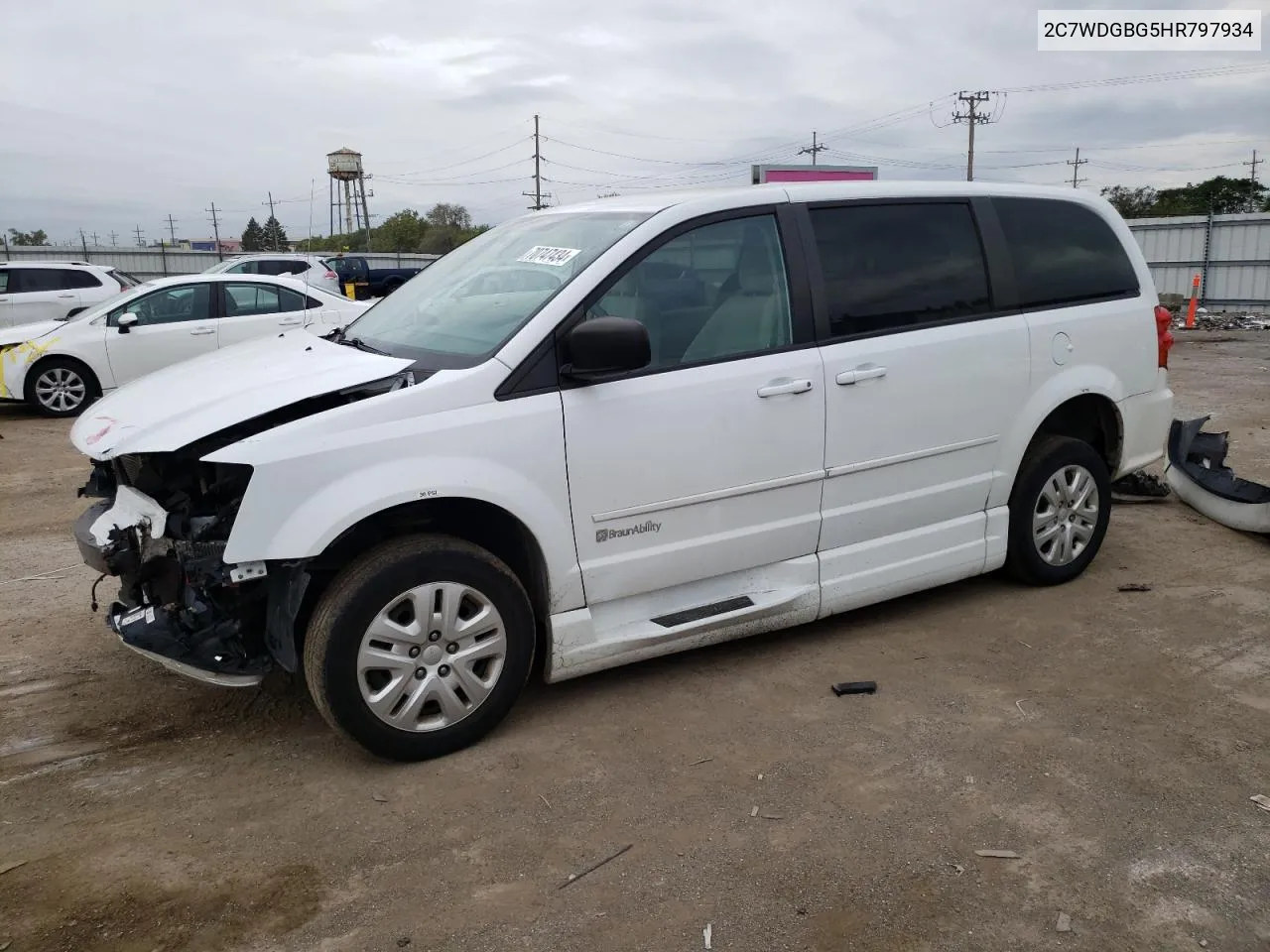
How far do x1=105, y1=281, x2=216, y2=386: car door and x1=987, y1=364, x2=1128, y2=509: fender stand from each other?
913 centimetres

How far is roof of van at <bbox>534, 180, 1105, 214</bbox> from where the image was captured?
13.4ft

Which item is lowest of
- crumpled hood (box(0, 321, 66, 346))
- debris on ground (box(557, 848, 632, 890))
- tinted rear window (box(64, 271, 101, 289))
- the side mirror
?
debris on ground (box(557, 848, 632, 890))

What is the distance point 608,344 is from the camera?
3418 mm

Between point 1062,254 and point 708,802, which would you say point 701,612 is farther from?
point 1062,254

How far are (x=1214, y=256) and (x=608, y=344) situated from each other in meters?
28.6

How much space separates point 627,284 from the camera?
376cm

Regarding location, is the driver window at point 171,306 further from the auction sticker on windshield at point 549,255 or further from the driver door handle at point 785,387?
the driver door handle at point 785,387

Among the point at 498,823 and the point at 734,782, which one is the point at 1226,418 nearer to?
the point at 734,782

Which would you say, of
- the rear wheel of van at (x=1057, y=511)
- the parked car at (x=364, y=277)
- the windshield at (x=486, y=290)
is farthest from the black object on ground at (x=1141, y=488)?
the parked car at (x=364, y=277)

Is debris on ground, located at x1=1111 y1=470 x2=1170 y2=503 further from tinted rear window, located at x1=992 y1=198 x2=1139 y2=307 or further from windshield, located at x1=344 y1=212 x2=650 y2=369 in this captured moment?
windshield, located at x1=344 y1=212 x2=650 y2=369

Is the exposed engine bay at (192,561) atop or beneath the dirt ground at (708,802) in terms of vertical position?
atop

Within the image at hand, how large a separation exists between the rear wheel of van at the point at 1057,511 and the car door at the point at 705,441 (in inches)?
51.8

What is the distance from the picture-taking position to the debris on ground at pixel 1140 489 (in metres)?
6.84

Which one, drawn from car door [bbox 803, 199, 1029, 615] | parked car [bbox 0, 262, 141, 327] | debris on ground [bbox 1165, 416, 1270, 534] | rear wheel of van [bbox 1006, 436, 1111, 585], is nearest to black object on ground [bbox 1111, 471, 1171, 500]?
debris on ground [bbox 1165, 416, 1270, 534]
